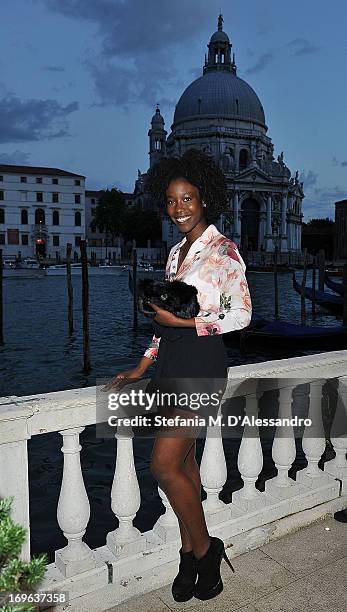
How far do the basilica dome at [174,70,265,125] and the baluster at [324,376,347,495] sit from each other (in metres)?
72.2

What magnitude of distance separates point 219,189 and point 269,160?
7575 cm

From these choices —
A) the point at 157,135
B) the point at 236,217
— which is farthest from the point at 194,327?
the point at 157,135

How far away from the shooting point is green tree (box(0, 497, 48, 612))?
1226 mm

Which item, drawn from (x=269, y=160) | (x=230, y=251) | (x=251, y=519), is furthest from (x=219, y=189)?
(x=269, y=160)

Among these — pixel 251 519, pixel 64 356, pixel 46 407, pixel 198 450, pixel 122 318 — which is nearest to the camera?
pixel 46 407

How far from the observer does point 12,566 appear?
1258mm

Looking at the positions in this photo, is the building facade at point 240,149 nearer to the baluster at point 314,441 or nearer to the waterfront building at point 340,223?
the waterfront building at point 340,223

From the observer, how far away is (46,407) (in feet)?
6.47

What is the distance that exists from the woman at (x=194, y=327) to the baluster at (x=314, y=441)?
89cm

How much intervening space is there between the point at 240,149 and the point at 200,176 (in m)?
73.2

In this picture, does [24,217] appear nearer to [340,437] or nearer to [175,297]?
[340,437]

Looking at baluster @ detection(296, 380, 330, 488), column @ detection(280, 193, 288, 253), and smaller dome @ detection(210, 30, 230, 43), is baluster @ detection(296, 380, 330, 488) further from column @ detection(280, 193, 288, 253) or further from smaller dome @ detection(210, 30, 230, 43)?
smaller dome @ detection(210, 30, 230, 43)

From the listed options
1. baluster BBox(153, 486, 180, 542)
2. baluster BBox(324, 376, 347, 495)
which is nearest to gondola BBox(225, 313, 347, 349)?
baluster BBox(324, 376, 347, 495)

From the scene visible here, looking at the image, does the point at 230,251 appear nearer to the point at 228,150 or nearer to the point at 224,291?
the point at 224,291
